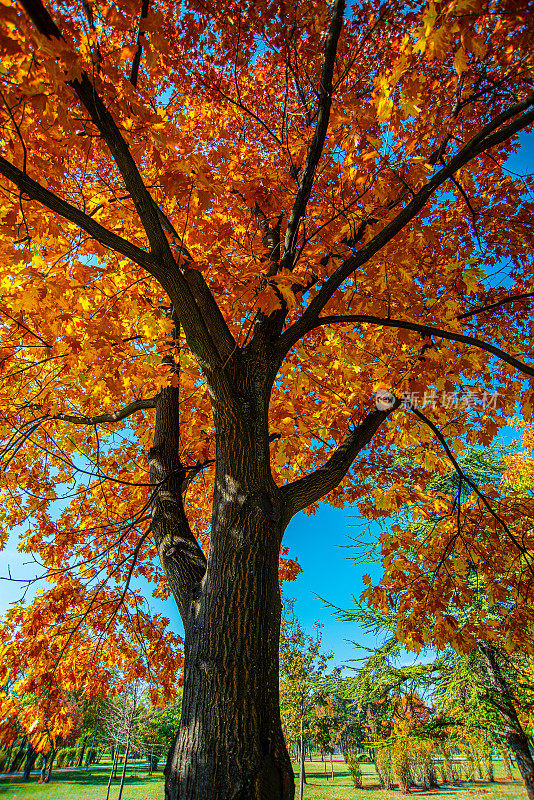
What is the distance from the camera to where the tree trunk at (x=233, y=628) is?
A: 5.40 ft

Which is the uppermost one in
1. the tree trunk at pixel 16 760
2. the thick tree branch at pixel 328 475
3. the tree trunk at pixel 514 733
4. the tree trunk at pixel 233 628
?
the thick tree branch at pixel 328 475

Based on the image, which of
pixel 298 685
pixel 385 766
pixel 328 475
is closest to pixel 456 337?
pixel 328 475

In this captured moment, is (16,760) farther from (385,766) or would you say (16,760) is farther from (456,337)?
(456,337)

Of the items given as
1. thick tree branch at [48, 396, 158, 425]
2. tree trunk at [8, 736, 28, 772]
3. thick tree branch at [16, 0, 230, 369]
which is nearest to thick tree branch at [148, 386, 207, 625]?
thick tree branch at [48, 396, 158, 425]

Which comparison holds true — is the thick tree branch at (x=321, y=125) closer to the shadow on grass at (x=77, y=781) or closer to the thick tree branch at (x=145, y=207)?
the thick tree branch at (x=145, y=207)

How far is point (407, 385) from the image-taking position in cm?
343

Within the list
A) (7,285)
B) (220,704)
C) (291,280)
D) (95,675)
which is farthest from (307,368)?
(95,675)

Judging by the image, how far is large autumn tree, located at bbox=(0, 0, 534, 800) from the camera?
1.95m

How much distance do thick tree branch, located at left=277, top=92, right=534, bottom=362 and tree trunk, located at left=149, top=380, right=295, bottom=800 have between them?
2.15 feet

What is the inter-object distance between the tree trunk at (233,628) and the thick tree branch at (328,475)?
231 millimetres

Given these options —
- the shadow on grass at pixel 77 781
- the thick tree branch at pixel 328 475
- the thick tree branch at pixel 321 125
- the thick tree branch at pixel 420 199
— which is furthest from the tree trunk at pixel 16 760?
the thick tree branch at pixel 321 125

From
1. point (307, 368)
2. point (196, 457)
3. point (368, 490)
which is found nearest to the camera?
point (307, 368)

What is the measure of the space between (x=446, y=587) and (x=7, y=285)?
5160 millimetres

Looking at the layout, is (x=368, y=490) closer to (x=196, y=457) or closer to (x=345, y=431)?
(x=345, y=431)
